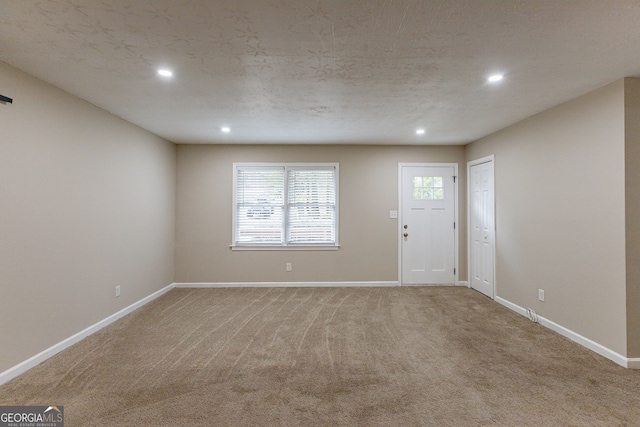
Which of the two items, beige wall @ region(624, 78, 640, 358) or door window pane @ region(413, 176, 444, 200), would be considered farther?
door window pane @ region(413, 176, 444, 200)

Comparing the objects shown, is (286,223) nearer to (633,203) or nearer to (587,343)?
(587,343)

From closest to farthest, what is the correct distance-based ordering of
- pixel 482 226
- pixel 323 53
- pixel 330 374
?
pixel 323 53
pixel 330 374
pixel 482 226

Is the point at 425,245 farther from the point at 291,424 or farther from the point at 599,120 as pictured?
the point at 291,424

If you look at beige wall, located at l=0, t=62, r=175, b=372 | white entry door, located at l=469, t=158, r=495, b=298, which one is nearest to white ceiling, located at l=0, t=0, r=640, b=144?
beige wall, located at l=0, t=62, r=175, b=372

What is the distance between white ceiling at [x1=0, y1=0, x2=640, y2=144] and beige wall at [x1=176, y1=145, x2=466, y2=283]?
1.68 metres

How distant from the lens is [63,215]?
9.47ft

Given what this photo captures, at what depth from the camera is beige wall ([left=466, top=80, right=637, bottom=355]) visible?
8.75 feet

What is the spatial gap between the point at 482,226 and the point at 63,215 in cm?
533

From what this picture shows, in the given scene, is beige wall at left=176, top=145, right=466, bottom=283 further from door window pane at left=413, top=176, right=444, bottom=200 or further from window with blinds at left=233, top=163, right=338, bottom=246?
door window pane at left=413, top=176, right=444, bottom=200

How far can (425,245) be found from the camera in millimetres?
5309

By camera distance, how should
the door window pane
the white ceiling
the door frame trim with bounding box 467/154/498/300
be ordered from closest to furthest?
the white ceiling → the door frame trim with bounding box 467/154/498/300 → the door window pane

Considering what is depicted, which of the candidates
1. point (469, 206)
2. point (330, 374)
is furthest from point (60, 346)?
point (469, 206)

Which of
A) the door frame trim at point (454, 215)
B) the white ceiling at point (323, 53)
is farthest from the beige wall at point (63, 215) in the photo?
the door frame trim at point (454, 215)

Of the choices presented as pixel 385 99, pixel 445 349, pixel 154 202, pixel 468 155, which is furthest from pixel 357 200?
pixel 154 202
